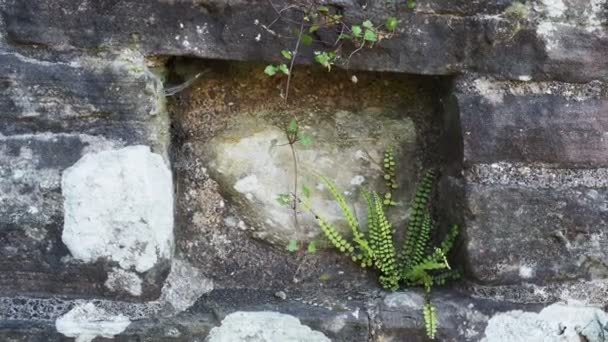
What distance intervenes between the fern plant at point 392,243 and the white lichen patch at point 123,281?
1.39 feet

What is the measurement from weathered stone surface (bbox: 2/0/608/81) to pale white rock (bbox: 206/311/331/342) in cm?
58

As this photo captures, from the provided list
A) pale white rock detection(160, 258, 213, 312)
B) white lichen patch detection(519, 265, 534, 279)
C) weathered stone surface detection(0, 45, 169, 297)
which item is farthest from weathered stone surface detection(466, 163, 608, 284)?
weathered stone surface detection(0, 45, 169, 297)

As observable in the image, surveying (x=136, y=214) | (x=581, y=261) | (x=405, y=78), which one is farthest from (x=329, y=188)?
(x=581, y=261)

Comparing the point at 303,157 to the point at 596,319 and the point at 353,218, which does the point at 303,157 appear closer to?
the point at 353,218

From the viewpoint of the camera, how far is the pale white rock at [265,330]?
1385 millimetres

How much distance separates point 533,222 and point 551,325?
25 cm

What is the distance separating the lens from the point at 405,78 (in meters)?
1.47

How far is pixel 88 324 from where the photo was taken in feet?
4.45

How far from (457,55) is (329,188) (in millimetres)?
417

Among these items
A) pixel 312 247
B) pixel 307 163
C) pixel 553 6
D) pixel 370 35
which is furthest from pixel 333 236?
pixel 553 6

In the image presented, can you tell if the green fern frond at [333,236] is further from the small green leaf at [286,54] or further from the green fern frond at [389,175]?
the small green leaf at [286,54]

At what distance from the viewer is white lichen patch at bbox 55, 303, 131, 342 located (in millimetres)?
1353

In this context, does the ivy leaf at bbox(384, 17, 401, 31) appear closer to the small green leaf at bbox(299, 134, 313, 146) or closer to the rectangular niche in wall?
the rectangular niche in wall

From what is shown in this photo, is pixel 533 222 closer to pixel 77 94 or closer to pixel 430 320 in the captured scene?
pixel 430 320
